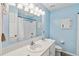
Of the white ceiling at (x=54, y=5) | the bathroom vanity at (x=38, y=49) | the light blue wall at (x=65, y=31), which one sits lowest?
the bathroom vanity at (x=38, y=49)

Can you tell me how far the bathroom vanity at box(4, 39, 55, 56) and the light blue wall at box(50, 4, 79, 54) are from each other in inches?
3.7

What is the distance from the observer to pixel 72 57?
1121mm

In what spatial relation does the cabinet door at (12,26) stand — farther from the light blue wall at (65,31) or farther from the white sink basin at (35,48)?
the light blue wall at (65,31)

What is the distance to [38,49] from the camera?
1.15 meters

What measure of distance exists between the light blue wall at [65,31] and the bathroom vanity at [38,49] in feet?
0.31

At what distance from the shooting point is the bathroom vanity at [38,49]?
112 centimetres

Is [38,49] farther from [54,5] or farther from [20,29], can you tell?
[54,5]

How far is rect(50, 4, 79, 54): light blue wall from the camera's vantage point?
1136mm

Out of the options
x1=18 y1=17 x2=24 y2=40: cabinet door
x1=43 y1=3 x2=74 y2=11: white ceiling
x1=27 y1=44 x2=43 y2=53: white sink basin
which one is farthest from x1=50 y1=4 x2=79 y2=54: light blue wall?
x1=18 y1=17 x2=24 y2=40: cabinet door

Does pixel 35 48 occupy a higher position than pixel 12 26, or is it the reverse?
pixel 12 26

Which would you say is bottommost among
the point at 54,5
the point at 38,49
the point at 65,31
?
the point at 38,49

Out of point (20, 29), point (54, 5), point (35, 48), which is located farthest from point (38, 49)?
point (54, 5)

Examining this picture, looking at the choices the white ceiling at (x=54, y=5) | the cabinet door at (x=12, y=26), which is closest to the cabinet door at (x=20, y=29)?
the cabinet door at (x=12, y=26)

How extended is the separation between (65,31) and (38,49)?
0.37 meters
